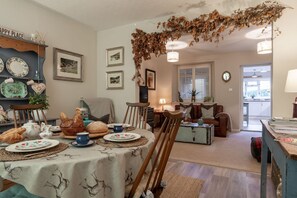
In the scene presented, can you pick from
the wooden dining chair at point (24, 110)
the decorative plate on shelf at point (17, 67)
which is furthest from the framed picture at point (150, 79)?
the wooden dining chair at point (24, 110)

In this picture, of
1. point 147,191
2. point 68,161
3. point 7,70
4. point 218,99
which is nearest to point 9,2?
point 7,70

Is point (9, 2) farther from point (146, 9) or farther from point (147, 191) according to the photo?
point (147, 191)

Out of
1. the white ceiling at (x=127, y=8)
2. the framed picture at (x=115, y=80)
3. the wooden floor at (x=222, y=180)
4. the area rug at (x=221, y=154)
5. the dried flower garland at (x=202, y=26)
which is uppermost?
the white ceiling at (x=127, y=8)

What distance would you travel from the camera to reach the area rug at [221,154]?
285 centimetres

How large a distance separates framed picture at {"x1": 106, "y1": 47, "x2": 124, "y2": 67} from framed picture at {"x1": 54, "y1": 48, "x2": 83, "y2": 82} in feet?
1.92

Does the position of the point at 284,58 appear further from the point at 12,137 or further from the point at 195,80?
the point at 195,80

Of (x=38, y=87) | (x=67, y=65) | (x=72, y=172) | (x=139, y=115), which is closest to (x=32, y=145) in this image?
(x=72, y=172)

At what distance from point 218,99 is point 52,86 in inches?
200

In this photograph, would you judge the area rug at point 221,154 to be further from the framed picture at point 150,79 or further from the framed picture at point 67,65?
the framed picture at point 150,79

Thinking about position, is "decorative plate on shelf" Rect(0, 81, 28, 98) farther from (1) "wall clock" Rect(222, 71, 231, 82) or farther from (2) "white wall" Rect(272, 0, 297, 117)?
(1) "wall clock" Rect(222, 71, 231, 82)

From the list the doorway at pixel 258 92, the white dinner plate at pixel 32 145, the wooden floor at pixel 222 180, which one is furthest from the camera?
the doorway at pixel 258 92

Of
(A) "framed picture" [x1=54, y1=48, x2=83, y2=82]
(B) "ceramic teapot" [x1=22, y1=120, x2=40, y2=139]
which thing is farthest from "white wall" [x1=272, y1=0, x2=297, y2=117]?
(A) "framed picture" [x1=54, y1=48, x2=83, y2=82]

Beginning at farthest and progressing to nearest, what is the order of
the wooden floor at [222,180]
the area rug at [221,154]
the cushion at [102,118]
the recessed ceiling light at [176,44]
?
the recessed ceiling light at [176,44]
the cushion at [102,118]
the area rug at [221,154]
the wooden floor at [222,180]

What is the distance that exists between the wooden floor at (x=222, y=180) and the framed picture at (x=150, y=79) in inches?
151
